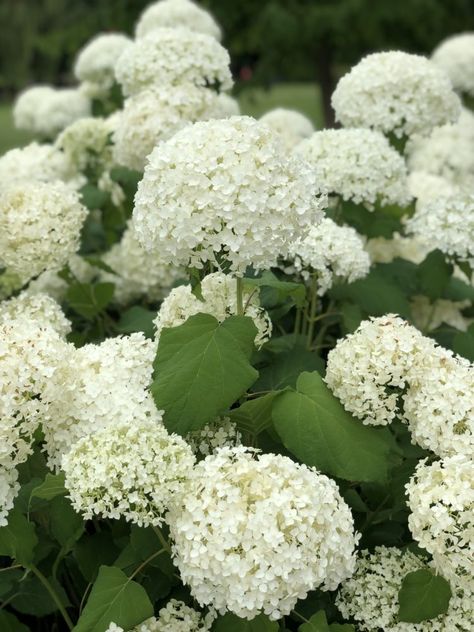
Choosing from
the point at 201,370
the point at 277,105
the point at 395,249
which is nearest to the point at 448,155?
the point at 395,249

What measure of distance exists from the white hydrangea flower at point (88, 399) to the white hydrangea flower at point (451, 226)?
49.4 inches

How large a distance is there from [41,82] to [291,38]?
2336 centimetres

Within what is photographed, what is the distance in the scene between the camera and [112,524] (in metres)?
2.24

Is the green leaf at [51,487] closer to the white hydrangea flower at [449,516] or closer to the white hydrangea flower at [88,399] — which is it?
the white hydrangea flower at [88,399]

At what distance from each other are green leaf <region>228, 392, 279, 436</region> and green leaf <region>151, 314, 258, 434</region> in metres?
0.09

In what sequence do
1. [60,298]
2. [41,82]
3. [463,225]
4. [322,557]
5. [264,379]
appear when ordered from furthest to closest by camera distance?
[41,82] < [60,298] < [463,225] < [264,379] < [322,557]

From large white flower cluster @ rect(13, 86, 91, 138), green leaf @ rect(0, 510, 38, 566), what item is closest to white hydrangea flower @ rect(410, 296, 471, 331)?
green leaf @ rect(0, 510, 38, 566)

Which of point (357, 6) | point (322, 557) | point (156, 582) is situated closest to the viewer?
point (322, 557)

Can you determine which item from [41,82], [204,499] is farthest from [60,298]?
[41,82]

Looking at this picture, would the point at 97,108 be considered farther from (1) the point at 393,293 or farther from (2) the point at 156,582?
(2) the point at 156,582

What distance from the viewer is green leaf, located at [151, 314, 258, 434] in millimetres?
1852

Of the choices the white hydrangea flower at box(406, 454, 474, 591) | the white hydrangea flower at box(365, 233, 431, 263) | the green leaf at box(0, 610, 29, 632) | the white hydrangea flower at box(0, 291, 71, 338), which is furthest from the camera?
the white hydrangea flower at box(365, 233, 431, 263)

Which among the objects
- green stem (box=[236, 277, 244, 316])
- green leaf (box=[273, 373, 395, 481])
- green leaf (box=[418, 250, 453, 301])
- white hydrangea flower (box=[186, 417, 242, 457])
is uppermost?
green stem (box=[236, 277, 244, 316])

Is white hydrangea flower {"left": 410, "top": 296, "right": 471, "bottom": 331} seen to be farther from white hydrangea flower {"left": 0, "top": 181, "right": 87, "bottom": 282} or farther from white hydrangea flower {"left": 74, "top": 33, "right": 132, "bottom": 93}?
white hydrangea flower {"left": 74, "top": 33, "right": 132, "bottom": 93}
